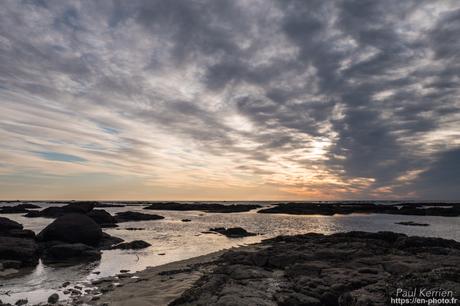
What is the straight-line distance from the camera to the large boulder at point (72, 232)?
30.1m

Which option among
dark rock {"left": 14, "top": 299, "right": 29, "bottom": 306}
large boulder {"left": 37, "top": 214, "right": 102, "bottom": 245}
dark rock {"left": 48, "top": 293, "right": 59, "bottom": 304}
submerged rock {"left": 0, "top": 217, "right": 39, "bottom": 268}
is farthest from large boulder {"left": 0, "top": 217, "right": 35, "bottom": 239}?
dark rock {"left": 48, "top": 293, "right": 59, "bottom": 304}

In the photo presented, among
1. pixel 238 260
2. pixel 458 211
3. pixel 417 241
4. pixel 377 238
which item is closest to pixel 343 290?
pixel 238 260

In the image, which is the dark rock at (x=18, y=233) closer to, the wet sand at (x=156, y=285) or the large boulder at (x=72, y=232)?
the large boulder at (x=72, y=232)

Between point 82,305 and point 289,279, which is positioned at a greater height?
point 289,279

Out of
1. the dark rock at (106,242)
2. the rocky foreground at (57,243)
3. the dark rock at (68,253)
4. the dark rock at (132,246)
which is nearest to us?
the rocky foreground at (57,243)

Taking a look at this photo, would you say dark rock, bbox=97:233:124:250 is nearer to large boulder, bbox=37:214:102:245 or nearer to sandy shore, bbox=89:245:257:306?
large boulder, bbox=37:214:102:245

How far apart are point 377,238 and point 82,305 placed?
21041 millimetres

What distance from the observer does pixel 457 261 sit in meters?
13.0

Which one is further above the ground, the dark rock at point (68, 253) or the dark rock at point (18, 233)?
the dark rock at point (18, 233)

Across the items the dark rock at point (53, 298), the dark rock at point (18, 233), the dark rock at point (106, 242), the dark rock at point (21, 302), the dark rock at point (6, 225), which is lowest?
the dark rock at point (21, 302)

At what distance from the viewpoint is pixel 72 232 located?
30578 millimetres

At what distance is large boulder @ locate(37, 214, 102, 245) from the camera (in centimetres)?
3008

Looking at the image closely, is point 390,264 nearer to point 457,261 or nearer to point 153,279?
point 457,261

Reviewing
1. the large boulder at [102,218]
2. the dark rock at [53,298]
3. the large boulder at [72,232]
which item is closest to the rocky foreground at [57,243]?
the large boulder at [72,232]
